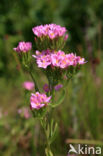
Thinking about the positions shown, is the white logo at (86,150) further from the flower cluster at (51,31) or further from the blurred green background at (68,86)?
the flower cluster at (51,31)

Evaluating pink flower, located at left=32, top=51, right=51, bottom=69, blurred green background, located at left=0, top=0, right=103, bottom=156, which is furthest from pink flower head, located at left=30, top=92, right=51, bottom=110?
blurred green background, located at left=0, top=0, right=103, bottom=156

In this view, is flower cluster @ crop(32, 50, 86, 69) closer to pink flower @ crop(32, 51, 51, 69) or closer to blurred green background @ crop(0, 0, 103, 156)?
pink flower @ crop(32, 51, 51, 69)

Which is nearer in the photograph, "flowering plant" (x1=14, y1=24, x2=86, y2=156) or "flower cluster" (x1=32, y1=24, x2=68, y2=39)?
"flowering plant" (x1=14, y1=24, x2=86, y2=156)

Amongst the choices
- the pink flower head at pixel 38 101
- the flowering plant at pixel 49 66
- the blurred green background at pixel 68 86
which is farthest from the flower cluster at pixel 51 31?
the blurred green background at pixel 68 86

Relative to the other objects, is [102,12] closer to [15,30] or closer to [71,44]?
[71,44]

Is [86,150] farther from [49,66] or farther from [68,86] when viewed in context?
[49,66]

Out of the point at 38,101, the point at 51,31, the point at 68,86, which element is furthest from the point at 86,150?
the point at 51,31
